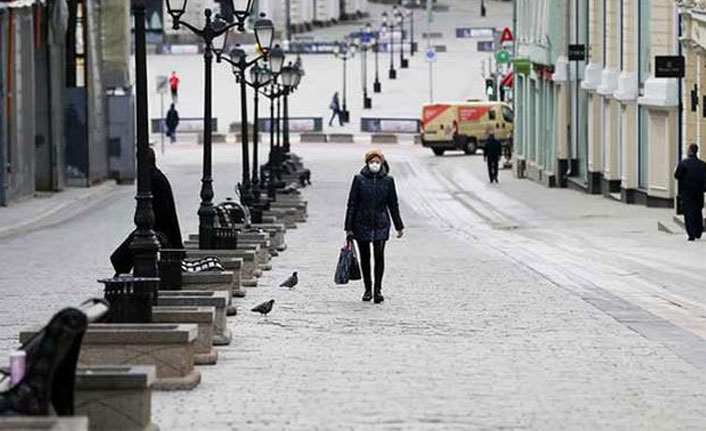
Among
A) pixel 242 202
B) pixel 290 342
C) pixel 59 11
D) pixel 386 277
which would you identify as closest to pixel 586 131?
pixel 59 11

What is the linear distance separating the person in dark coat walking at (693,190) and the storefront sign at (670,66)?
14.3 ft

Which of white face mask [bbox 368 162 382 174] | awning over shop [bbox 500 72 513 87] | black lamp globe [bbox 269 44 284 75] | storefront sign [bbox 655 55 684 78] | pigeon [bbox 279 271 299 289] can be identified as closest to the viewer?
white face mask [bbox 368 162 382 174]

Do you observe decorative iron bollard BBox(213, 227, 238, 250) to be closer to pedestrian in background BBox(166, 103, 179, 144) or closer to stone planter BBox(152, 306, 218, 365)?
stone planter BBox(152, 306, 218, 365)

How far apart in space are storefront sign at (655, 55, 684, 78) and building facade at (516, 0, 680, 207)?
1.01ft

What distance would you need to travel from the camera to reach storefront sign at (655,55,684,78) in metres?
38.6

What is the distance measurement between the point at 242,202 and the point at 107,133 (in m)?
26.5

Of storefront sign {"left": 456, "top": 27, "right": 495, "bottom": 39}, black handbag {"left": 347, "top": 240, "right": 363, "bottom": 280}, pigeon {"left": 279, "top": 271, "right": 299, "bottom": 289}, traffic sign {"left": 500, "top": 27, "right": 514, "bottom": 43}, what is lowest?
pigeon {"left": 279, "top": 271, "right": 299, "bottom": 289}

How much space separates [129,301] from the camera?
13.8 metres

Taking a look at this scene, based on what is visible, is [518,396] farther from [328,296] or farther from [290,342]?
[328,296]

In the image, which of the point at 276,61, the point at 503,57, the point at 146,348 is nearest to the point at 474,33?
the point at 503,57

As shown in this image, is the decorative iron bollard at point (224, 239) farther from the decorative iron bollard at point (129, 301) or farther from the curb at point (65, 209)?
the curb at point (65, 209)

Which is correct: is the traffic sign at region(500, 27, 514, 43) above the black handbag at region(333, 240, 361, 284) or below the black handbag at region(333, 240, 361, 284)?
above

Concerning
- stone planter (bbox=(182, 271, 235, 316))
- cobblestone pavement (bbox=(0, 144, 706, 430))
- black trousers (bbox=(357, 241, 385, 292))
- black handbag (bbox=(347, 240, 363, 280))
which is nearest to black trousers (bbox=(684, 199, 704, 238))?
cobblestone pavement (bbox=(0, 144, 706, 430))

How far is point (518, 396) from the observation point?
13.2 meters
